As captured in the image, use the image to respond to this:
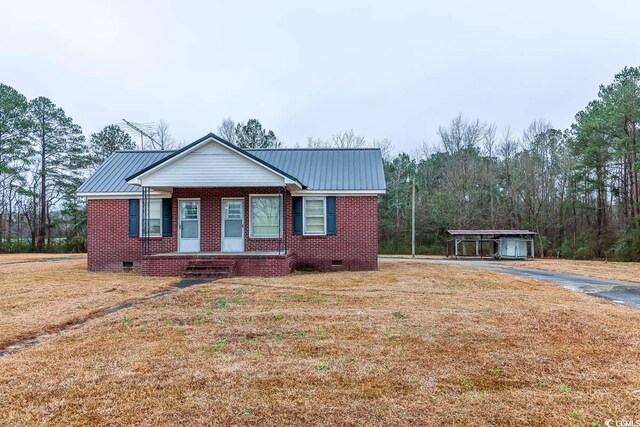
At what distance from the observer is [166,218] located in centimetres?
1502

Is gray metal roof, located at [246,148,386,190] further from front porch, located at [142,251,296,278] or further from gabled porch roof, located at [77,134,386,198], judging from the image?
front porch, located at [142,251,296,278]

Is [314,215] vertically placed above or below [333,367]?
above

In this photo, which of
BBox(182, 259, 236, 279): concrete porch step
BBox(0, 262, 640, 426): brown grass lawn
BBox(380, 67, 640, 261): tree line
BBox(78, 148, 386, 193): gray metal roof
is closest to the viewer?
BBox(0, 262, 640, 426): brown grass lawn

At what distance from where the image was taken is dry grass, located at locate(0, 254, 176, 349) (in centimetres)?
603

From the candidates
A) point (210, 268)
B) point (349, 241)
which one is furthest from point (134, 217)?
point (349, 241)

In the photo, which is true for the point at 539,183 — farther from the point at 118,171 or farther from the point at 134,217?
the point at 118,171

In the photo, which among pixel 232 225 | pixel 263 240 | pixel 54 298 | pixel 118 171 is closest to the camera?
pixel 54 298

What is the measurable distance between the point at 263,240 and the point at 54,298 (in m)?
7.22

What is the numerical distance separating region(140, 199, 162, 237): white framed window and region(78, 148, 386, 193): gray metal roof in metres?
0.74

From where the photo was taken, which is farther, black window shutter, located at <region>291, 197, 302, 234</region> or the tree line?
the tree line

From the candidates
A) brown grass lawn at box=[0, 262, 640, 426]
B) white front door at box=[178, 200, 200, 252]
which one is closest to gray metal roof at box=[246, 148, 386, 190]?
white front door at box=[178, 200, 200, 252]

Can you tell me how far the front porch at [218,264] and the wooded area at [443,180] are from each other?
22707 mm

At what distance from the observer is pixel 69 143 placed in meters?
36.6

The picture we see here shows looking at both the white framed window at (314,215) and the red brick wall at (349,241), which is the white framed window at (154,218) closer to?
the red brick wall at (349,241)
